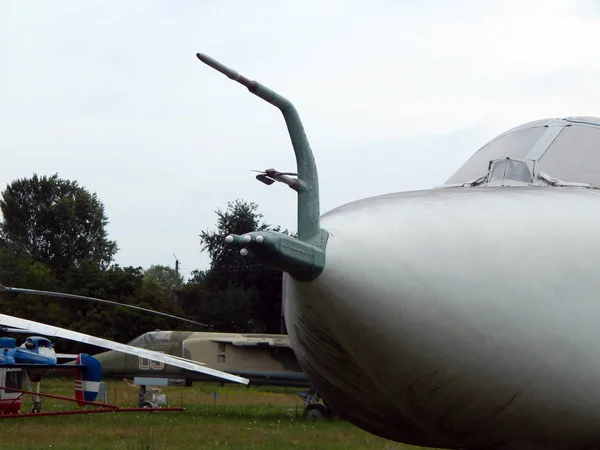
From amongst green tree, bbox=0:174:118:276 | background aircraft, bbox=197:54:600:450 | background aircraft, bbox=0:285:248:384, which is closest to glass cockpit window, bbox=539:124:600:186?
background aircraft, bbox=197:54:600:450

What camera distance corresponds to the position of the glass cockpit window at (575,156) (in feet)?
15.6

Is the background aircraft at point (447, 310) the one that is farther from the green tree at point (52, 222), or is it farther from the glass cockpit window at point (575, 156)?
the green tree at point (52, 222)

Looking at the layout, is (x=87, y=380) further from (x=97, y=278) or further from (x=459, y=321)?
(x=97, y=278)

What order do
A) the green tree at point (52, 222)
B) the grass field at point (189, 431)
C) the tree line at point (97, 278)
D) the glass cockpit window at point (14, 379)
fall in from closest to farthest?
the grass field at point (189, 431) → the glass cockpit window at point (14, 379) → the tree line at point (97, 278) → the green tree at point (52, 222)

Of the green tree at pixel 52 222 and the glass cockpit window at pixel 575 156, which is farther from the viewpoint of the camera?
the green tree at pixel 52 222

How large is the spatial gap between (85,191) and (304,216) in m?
65.3

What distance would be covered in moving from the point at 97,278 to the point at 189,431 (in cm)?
3069

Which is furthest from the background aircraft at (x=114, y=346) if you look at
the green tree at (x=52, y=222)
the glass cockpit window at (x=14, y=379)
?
the green tree at (x=52, y=222)

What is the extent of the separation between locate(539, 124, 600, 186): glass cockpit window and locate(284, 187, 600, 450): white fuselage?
1.02 meters

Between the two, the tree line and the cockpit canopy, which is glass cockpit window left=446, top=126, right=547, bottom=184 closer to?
the cockpit canopy

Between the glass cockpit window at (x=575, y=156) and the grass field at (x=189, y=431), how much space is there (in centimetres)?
522

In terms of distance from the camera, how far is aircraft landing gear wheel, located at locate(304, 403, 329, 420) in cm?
1939

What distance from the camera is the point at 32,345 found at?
19.5 metres

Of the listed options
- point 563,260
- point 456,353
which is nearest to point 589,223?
point 563,260
